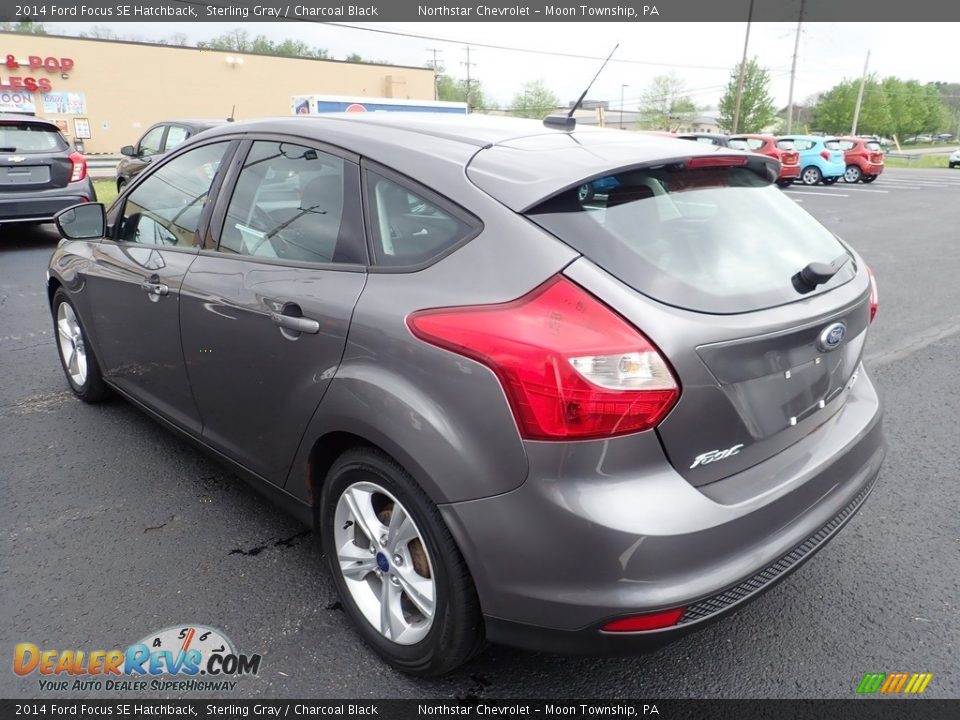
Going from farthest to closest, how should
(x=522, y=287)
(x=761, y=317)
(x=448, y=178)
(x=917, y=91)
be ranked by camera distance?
(x=917, y=91) → (x=448, y=178) → (x=761, y=317) → (x=522, y=287)

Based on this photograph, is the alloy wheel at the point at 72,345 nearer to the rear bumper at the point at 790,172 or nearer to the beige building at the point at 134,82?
the rear bumper at the point at 790,172

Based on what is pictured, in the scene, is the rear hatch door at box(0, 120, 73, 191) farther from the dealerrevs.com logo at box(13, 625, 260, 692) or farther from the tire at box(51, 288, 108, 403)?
the dealerrevs.com logo at box(13, 625, 260, 692)

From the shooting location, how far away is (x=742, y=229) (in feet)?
7.22

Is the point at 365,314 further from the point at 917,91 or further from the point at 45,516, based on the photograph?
the point at 917,91

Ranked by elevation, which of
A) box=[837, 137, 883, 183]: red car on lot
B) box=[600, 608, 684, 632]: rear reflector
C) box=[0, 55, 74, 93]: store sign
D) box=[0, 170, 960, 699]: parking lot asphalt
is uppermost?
box=[0, 55, 74, 93]: store sign

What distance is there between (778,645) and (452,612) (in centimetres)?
116

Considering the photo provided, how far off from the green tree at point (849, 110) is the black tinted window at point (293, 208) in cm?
8976

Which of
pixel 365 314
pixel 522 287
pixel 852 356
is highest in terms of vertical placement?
pixel 522 287

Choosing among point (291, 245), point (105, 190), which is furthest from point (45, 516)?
point (105, 190)

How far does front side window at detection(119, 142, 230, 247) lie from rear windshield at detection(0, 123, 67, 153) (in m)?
6.87

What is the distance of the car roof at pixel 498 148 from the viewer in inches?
76.5

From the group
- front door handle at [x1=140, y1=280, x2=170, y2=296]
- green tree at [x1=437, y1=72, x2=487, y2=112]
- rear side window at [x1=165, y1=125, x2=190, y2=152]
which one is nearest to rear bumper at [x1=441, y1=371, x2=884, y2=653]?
front door handle at [x1=140, y1=280, x2=170, y2=296]

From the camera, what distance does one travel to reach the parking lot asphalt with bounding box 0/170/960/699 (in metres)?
2.18

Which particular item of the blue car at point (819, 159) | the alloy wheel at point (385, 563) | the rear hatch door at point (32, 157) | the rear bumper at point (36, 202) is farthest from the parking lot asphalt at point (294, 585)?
the blue car at point (819, 159)
